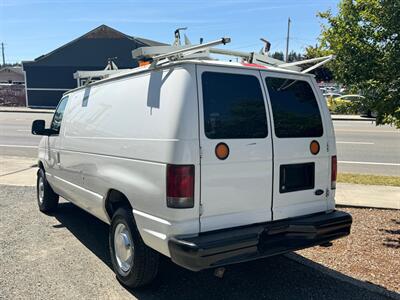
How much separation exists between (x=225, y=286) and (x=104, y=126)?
81.8 inches

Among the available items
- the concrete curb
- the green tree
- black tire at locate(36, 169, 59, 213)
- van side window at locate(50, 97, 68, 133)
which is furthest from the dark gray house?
the concrete curb

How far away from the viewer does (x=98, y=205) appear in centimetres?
460

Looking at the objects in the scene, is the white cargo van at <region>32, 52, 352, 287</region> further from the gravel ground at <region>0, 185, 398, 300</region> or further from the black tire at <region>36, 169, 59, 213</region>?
the black tire at <region>36, 169, 59, 213</region>

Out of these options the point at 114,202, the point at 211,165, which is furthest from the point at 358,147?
the point at 211,165

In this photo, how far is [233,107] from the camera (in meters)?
3.66

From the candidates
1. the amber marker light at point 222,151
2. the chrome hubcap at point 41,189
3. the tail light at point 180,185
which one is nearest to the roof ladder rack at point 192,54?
the amber marker light at point 222,151

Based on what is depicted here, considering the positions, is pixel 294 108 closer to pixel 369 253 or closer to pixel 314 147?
pixel 314 147

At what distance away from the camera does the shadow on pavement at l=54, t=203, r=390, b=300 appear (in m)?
3.90

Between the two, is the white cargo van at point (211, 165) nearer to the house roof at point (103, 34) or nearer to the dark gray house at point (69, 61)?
the dark gray house at point (69, 61)

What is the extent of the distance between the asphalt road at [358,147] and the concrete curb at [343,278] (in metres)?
6.29

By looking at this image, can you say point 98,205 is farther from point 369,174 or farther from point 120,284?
point 369,174

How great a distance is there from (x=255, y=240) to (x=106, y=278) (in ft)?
5.76

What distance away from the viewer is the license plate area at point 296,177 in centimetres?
385

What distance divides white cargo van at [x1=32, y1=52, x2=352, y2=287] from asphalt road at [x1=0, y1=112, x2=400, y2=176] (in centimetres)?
702
